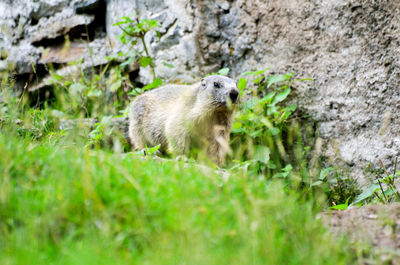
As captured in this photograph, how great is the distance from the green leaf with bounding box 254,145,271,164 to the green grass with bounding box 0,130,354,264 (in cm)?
278

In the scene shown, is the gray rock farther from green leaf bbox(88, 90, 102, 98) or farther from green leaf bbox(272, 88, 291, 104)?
green leaf bbox(88, 90, 102, 98)

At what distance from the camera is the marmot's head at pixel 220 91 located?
5.68 m

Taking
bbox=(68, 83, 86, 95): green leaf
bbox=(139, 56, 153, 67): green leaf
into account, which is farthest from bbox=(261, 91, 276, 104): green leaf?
bbox=(68, 83, 86, 95): green leaf

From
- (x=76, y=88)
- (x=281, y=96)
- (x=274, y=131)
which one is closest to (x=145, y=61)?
(x=76, y=88)

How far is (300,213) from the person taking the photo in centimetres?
311

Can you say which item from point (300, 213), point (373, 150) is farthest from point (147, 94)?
point (300, 213)

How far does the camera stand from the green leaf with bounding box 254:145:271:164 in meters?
6.07

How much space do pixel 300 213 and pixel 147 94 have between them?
4.51m

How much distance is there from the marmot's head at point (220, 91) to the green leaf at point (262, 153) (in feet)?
2.95

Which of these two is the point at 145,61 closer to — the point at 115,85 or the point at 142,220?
the point at 115,85

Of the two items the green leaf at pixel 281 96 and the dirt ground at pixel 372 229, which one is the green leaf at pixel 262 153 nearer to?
the green leaf at pixel 281 96

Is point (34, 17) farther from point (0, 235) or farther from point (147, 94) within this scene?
point (0, 235)

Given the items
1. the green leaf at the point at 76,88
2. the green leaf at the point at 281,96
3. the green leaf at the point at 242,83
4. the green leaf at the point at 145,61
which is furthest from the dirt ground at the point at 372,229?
the green leaf at the point at 76,88

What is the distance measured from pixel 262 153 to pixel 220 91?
1.09 metres
